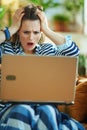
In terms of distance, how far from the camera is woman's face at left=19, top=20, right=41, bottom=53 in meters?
1.98

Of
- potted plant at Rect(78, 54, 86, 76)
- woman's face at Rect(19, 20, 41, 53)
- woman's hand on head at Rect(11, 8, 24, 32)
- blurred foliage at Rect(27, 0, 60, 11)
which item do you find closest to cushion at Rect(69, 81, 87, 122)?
woman's face at Rect(19, 20, 41, 53)

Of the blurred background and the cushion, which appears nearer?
the cushion

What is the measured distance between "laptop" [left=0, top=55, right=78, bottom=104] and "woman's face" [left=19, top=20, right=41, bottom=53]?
0.50 meters

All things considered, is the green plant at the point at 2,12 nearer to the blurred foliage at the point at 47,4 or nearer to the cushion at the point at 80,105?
the blurred foliage at the point at 47,4

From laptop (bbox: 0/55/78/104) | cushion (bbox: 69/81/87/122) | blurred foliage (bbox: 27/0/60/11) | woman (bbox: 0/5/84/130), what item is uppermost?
blurred foliage (bbox: 27/0/60/11)

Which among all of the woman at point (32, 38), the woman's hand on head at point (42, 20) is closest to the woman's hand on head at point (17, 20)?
the woman at point (32, 38)

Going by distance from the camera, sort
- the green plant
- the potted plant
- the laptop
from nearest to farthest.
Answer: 1. the laptop
2. the green plant
3. the potted plant

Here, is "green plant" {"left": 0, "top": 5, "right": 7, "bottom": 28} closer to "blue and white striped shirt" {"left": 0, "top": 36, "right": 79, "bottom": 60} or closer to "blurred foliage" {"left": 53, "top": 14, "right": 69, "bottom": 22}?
"blurred foliage" {"left": 53, "top": 14, "right": 69, "bottom": 22}

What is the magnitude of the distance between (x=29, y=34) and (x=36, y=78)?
0.54 meters

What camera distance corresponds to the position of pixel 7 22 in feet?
10.6

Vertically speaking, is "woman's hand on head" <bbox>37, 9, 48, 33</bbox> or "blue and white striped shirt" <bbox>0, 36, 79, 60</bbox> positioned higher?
"woman's hand on head" <bbox>37, 9, 48, 33</bbox>

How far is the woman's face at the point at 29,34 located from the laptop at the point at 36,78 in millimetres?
496

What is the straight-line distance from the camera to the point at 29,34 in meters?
1.99

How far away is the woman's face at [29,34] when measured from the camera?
198 cm
